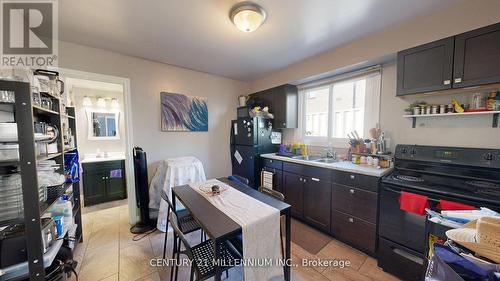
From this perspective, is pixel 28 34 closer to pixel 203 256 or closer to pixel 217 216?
pixel 217 216

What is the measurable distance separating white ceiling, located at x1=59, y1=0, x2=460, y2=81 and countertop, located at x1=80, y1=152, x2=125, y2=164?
1990 mm

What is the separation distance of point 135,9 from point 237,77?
2.17m

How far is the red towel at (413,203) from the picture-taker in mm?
1423

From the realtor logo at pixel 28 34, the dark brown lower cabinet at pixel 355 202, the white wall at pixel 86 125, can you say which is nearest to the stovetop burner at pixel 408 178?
the dark brown lower cabinet at pixel 355 202

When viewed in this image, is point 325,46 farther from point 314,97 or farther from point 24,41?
point 24,41

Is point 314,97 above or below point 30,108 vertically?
above

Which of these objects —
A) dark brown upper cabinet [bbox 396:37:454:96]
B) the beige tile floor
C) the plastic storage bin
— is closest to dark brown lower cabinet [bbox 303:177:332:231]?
the beige tile floor

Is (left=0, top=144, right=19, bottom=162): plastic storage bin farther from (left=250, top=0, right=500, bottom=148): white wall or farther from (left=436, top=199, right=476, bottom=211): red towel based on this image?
(left=250, top=0, right=500, bottom=148): white wall

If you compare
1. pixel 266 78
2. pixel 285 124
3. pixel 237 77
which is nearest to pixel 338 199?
pixel 285 124

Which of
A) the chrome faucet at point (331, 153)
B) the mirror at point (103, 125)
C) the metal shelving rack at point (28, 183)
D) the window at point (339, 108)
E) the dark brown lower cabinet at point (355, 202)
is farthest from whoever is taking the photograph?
the mirror at point (103, 125)

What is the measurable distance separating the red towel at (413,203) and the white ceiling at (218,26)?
5.57 feet

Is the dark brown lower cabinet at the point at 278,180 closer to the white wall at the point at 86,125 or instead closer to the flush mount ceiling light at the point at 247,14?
the flush mount ceiling light at the point at 247,14

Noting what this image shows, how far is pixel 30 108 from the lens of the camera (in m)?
1.00

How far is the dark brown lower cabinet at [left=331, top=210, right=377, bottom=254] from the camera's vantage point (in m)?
1.81
